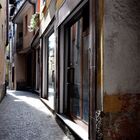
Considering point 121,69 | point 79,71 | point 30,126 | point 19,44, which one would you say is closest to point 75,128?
point 79,71

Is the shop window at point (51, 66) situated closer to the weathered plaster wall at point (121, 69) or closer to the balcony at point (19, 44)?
the weathered plaster wall at point (121, 69)

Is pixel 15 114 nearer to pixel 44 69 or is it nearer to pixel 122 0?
pixel 44 69

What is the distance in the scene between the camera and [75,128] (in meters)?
5.89

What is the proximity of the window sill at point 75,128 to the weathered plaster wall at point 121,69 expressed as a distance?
0.97 meters

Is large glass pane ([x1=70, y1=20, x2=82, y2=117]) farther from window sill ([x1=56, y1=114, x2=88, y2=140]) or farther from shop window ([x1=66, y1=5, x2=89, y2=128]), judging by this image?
window sill ([x1=56, y1=114, x2=88, y2=140])

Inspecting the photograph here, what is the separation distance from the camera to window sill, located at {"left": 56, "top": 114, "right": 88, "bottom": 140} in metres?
5.23

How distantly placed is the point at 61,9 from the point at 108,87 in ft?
12.7

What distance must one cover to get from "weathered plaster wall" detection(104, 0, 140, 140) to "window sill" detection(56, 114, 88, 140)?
970mm

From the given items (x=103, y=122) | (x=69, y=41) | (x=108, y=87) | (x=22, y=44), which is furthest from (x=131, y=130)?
(x=22, y=44)

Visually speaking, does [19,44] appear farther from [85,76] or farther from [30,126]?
[85,76]

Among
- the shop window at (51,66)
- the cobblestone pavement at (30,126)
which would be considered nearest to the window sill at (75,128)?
the cobblestone pavement at (30,126)

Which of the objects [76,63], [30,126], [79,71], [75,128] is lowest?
[30,126]

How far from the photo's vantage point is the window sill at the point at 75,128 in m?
5.23

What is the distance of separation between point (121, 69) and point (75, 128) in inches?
83.0
